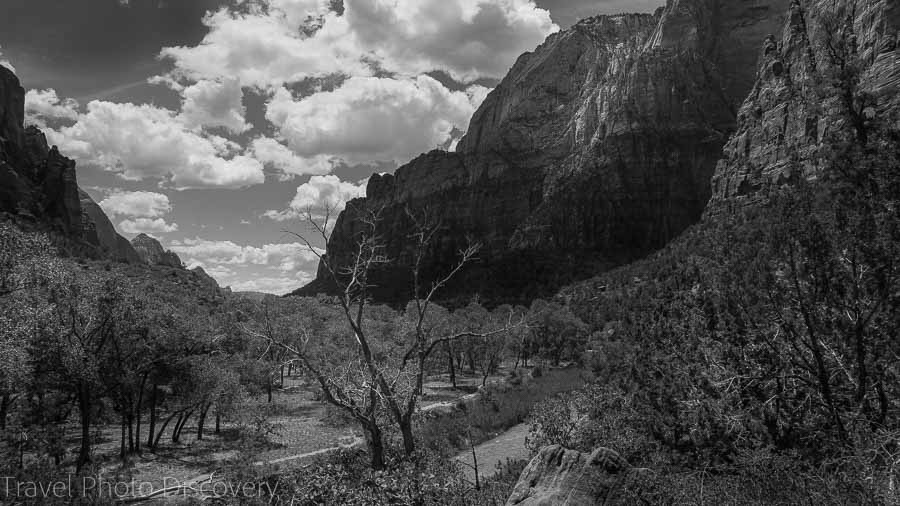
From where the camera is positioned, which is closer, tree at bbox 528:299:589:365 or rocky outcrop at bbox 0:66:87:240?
tree at bbox 528:299:589:365

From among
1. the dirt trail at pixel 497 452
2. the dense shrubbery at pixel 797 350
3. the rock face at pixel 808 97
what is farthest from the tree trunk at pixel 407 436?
the rock face at pixel 808 97

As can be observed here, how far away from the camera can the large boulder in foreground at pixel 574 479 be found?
7559 millimetres

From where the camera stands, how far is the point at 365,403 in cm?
1538

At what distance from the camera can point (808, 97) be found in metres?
11.0

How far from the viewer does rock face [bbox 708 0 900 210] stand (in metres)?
9.68

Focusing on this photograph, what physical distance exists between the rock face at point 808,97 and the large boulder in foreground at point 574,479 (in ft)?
21.2

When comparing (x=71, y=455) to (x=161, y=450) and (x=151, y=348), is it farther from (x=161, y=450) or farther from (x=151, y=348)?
(x=151, y=348)

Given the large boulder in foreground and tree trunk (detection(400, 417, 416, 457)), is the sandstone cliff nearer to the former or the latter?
tree trunk (detection(400, 417, 416, 457))

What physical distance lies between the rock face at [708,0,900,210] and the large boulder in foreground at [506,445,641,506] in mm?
6449

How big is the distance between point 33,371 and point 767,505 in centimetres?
2428

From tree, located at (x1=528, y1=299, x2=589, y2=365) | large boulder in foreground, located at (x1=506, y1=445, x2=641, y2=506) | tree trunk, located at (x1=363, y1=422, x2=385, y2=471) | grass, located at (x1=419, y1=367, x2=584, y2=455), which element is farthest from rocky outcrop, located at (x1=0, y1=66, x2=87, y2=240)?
large boulder in foreground, located at (x1=506, y1=445, x2=641, y2=506)

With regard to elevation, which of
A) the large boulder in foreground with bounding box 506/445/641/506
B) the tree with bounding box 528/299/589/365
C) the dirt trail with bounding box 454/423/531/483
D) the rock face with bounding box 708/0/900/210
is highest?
the rock face with bounding box 708/0/900/210

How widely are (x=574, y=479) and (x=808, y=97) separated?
32.5 feet

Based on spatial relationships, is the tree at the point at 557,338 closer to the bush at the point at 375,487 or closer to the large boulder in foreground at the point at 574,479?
the bush at the point at 375,487
